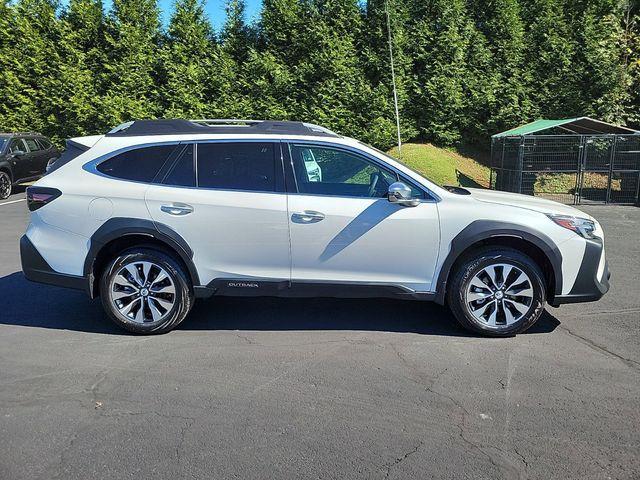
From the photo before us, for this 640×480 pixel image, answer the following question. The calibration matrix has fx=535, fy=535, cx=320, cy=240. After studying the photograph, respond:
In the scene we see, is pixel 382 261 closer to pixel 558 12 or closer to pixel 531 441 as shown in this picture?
pixel 531 441

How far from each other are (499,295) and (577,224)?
0.92m

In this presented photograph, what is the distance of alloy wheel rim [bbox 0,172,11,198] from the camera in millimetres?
14227

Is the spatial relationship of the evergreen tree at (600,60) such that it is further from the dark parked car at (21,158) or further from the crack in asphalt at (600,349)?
the dark parked car at (21,158)

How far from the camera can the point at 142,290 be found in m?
4.69

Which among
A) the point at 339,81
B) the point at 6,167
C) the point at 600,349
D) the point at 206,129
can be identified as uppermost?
the point at 339,81

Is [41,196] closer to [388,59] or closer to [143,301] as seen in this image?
[143,301]

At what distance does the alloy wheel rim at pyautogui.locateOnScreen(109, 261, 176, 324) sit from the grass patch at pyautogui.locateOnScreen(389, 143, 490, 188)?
36.6 feet

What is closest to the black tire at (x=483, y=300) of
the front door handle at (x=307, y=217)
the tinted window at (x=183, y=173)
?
the front door handle at (x=307, y=217)

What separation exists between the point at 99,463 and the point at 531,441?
7.90 feet

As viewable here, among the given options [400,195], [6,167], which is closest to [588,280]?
[400,195]

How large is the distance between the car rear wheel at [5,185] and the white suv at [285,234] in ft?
36.5

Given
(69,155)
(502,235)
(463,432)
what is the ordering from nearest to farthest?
(463,432) < (502,235) < (69,155)

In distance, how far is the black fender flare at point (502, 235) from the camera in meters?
4.53

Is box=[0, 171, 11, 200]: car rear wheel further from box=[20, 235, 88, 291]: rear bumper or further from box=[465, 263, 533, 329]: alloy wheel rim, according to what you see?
box=[465, 263, 533, 329]: alloy wheel rim
